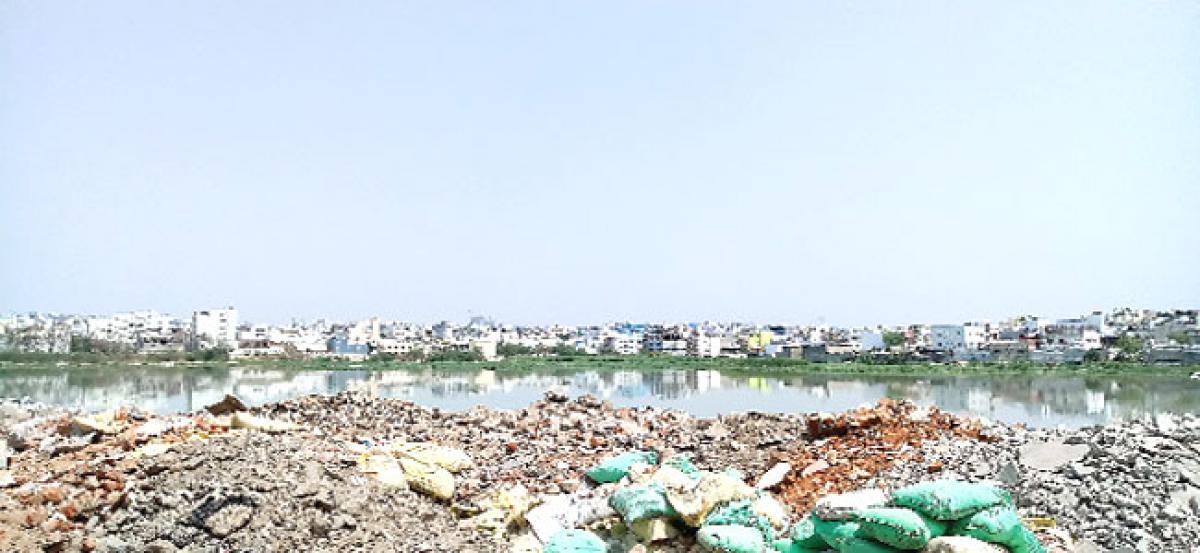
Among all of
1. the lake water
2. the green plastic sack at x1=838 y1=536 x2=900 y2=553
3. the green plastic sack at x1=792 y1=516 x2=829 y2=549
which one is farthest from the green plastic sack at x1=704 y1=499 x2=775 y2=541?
the lake water

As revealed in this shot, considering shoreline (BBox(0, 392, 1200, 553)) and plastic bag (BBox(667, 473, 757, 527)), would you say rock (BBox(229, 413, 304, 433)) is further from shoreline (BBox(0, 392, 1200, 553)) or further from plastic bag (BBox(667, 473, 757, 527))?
plastic bag (BBox(667, 473, 757, 527))

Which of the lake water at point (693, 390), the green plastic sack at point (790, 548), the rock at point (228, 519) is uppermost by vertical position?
the rock at point (228, 519)

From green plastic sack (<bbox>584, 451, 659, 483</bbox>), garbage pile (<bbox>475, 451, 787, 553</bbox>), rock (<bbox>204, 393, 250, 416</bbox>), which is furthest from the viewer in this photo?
rock (<bbox>204, 393, 250, 416</bbox>)

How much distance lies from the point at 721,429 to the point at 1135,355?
41.8m

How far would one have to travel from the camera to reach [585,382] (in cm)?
2889

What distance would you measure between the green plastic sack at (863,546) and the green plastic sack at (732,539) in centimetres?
56

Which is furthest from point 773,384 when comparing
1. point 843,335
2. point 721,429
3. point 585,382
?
point 843,335

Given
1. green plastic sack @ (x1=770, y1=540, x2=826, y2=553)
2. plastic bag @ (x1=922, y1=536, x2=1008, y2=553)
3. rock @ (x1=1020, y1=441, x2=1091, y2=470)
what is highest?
rock @ (x1=1020, y1=441, x2=1091, y2=470)

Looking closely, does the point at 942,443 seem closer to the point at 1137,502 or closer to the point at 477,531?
the point at 1137,502

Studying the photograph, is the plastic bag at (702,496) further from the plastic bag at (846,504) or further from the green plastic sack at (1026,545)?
the green plastic sack at (1026,545)

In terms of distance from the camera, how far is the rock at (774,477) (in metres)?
6.96

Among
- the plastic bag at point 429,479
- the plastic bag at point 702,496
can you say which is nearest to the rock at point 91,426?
the plastic bag at point 429,479

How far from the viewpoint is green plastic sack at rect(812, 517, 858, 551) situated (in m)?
3.99

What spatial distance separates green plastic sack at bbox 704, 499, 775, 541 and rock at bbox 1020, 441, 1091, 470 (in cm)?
233
